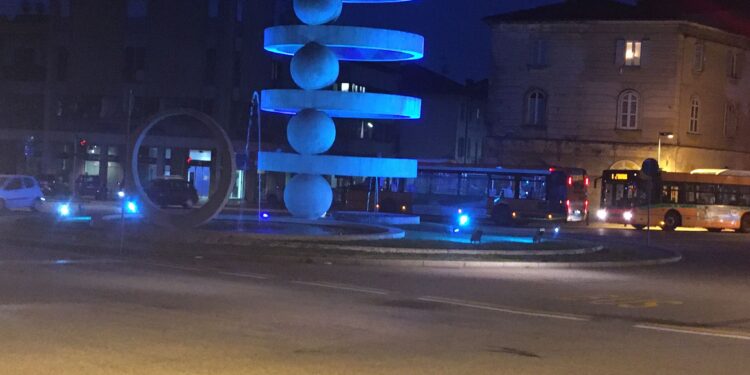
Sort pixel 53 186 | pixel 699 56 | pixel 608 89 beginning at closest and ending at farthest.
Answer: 1. pixel 53 186
2. pixel 608 89
3. pixel 699 56

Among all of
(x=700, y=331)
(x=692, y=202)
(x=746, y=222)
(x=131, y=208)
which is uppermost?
(x=692, y=202)

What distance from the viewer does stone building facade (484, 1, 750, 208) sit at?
64.4 metres

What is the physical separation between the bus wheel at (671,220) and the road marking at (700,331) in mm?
36648

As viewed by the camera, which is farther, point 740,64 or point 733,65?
point 740,64

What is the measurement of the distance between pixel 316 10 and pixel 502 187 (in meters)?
21.3

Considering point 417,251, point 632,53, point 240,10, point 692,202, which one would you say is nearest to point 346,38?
point 417,251

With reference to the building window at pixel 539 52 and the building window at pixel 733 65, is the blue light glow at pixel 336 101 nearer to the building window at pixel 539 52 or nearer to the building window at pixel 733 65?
the building window at pixel 539 52

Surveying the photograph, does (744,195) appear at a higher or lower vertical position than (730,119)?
lower

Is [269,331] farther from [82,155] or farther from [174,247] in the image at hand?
[82,155]

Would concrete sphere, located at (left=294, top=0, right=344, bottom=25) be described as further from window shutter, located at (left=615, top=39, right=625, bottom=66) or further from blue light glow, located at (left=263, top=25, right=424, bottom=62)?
window shutter, located at (left=615, top=39, right=625, bottom=66)

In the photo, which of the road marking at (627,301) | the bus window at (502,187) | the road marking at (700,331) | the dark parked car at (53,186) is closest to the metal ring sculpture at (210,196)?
the road marking at (627,301)

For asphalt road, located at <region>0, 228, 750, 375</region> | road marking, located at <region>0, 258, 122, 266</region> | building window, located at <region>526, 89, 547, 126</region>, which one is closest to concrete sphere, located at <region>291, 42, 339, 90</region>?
asphalt road, located at <region>0, 228, 750, 375</region>

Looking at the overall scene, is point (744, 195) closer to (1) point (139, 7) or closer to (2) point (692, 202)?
(2) point (692, 202)

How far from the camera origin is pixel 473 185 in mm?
51750
